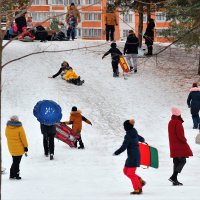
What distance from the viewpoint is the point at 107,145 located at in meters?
19.9

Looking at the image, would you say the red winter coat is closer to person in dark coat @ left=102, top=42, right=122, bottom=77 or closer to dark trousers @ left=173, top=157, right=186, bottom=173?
dark trousers @ left=173, top=157, right=186, bottom=173

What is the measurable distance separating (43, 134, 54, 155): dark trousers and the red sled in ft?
2.96

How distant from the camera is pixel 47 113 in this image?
58.2ft

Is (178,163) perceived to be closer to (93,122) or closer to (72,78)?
(93,122)

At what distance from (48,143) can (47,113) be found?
0.94 m

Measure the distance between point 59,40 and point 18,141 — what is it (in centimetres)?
2389

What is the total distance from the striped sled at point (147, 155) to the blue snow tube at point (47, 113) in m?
3.45

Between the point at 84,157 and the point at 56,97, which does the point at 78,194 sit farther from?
the point at 56,97

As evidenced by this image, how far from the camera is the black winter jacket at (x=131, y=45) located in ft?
96.3

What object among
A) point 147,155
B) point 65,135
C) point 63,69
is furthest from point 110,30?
point 147,155

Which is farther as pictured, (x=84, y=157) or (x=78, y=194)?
(x=84, y=157)

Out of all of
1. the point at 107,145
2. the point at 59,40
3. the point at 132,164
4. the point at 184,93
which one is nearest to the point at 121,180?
the point at 132,164

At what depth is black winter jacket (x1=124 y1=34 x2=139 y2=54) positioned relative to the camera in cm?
2936

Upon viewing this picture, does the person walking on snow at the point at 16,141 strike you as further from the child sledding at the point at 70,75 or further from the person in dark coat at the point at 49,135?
the child sledding at the point at 70,75
